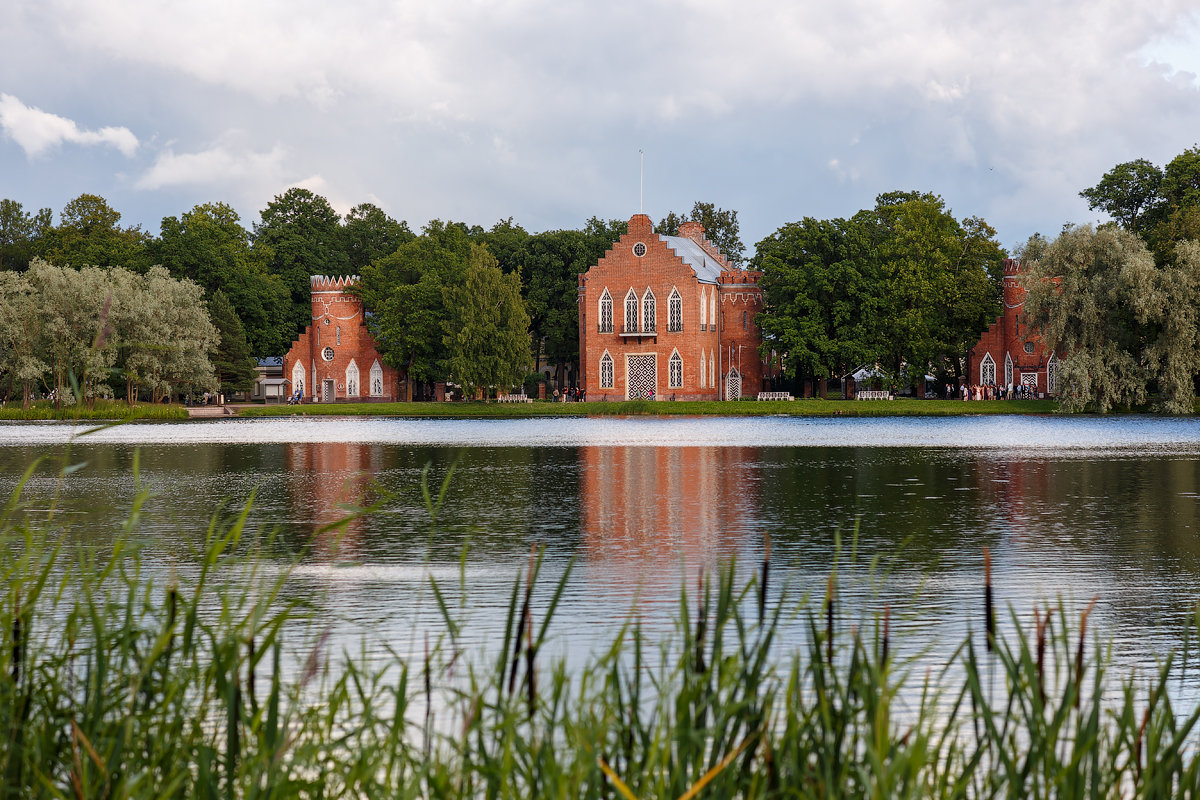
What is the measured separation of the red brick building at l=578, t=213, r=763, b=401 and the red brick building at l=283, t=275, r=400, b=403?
1686 centimetres

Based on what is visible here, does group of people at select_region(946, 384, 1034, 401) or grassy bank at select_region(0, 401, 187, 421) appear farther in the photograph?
group of people at select_region(946, 384, 1034, 401)

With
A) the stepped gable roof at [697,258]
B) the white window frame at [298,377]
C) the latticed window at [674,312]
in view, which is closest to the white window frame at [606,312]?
the latticed window at [674,312]

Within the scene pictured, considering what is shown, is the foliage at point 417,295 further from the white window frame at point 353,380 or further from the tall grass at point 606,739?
the tall grass at point 606,739

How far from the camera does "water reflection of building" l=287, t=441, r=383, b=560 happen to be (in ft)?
44.2

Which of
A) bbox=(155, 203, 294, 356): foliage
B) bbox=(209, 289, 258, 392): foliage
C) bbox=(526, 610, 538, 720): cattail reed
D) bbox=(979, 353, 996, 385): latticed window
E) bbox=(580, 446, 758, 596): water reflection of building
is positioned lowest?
bbox=(580, 446, 758, 596): water reflection of building

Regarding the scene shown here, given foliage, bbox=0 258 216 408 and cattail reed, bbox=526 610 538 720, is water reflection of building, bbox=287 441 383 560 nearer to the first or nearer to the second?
cattail reed, bbox=526 610 538 720

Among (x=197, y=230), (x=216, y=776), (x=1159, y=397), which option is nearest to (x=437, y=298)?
(x=197, y=230)

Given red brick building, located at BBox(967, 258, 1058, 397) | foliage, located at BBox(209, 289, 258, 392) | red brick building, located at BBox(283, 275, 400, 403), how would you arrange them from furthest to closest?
red brick building, located at BBox(283, 275, 400, 403)
foliage, located at BBox(209, 289, 258, 392)
red brick building, located at BBox(967, 258, 1058, 397)

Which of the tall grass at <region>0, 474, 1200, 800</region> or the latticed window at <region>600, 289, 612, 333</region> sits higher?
the latticed window at <region>600, 289, 612, 333</region>

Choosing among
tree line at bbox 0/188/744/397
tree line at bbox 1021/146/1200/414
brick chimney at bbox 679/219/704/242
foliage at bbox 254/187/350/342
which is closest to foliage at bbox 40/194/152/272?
tree line at bbox 0/188/744/397

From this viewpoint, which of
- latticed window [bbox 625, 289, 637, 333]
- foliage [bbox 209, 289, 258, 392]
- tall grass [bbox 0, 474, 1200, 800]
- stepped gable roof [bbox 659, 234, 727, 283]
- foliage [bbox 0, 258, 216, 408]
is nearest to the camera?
tall grass [bbox 0, 474, 1200, 800]

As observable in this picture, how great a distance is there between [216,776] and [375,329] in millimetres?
79699

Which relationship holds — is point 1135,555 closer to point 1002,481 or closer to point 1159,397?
point 1002,481

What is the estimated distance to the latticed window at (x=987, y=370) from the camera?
243 feet
